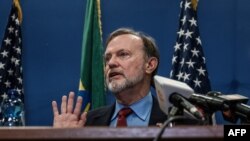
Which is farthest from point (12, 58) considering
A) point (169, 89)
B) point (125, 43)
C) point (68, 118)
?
point (169, 89)

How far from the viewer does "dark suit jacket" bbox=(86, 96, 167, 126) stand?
2.37m

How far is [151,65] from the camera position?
2.74 metres

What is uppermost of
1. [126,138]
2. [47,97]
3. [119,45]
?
[119,45]

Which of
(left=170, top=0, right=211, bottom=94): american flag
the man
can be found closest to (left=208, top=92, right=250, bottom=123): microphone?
the man

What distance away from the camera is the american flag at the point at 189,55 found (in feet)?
11.0

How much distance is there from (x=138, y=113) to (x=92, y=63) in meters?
1.12

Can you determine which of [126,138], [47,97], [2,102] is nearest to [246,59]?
[47,97]

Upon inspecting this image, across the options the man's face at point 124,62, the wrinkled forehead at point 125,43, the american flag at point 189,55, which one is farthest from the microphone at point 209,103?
the american flag at point 189,55

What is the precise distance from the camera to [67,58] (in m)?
3.79

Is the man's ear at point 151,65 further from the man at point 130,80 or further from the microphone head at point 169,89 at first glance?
the microphone head at point 169,89

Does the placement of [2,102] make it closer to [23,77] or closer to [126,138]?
[23,77]

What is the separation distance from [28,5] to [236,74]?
185 centimetres

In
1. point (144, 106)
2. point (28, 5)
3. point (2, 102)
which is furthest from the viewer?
point (28, 5)
